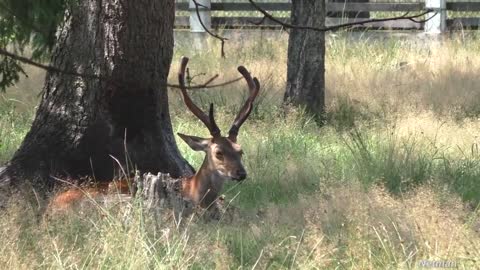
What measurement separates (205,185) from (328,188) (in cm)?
99

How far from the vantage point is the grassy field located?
519cm

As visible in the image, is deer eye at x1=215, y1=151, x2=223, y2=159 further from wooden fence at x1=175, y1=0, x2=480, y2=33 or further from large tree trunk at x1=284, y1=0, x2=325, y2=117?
wooden fence at x1=175, y1=0, x2=480, y2=33

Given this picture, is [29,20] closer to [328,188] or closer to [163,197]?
[163,197]

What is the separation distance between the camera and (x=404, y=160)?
26.6 feet

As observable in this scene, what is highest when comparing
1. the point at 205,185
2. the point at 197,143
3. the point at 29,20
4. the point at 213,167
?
the point at 29,20

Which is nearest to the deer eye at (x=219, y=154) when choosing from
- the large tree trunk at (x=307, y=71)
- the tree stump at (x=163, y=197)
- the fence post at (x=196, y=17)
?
the tree stump at (x=163, y=197)

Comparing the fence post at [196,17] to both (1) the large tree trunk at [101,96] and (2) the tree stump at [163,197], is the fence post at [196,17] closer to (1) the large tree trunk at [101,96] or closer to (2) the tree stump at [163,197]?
(1) the large tree trunk at [101,96]

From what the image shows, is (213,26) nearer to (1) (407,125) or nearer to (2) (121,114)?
(1) (407,125)

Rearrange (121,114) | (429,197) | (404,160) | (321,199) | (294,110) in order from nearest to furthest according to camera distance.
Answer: (429,197), (321,199), (121,114), (404,160), (294,110)

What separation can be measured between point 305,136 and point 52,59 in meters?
3.64

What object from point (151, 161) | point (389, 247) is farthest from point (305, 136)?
point (389, 247)

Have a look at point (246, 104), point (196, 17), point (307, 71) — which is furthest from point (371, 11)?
point (246, 104)

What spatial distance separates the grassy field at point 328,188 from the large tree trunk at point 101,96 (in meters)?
0.98

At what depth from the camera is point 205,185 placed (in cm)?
720
